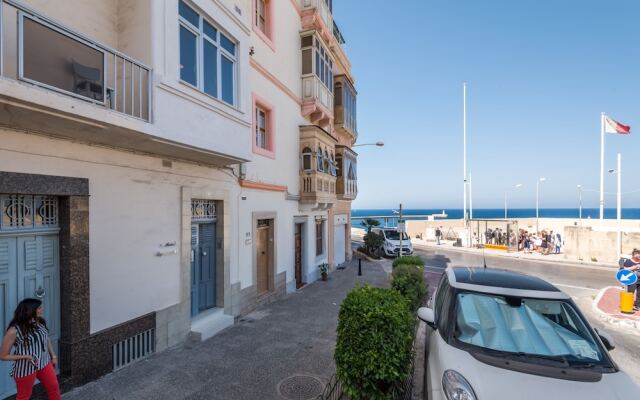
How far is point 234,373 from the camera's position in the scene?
18.8ft

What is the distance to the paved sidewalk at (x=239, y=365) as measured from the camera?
200 inches

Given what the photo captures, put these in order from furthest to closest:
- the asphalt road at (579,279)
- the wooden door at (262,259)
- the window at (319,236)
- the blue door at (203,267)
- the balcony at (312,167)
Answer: the window at (319,236) < the balcony at (312,167) < the wooden door at (262,259) < the blue door at (203,267) < the asphalt road at (579,279)

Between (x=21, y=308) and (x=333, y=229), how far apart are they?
1402cm

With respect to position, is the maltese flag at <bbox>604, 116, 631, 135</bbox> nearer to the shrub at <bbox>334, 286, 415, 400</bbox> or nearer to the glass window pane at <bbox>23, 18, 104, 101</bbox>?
the shrub at <bbox>334, 286, 415, 400</bbox>

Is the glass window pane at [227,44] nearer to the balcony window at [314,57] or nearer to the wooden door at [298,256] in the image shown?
the balcony window at [314,57]

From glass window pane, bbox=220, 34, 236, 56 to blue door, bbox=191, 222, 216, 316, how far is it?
4.38 m

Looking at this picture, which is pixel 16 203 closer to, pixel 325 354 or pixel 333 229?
pixel 325 354

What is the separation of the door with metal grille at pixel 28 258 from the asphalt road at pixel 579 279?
33.4ft

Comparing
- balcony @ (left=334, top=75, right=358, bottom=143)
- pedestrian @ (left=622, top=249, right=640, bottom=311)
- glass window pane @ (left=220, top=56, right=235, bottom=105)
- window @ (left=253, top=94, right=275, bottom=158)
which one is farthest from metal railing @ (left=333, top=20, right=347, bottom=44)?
pedestrian @ (left=622, top=249, right=640, bottom=311)

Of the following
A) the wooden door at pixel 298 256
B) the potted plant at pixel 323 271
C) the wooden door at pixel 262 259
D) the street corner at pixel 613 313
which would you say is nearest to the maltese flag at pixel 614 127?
the street corner at pixel 613 313

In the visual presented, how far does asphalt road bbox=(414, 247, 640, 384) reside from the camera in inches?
275

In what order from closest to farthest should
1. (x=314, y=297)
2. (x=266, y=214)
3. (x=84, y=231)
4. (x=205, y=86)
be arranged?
1. (x=84, y=231)
2. (x=205, y=86)
3. (x=266, y=214)
4. (x=314, y=297)

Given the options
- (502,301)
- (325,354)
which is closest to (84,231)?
(325,354)

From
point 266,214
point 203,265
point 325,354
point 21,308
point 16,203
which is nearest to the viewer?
point 21,308
